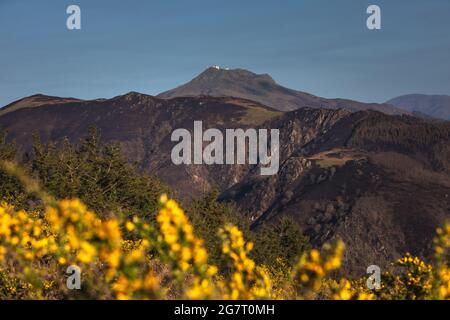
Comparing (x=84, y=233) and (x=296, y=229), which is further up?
(x=84, y=233)

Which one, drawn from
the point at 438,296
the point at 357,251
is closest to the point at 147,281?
the point at 438,296

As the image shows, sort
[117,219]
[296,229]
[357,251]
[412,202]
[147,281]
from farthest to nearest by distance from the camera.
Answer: [412,202] → [357,251] → [296,229] → [117,219] → [147,281]

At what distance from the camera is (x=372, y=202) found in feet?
535

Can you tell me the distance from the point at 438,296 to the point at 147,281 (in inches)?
149

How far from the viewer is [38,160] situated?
58.1 m
